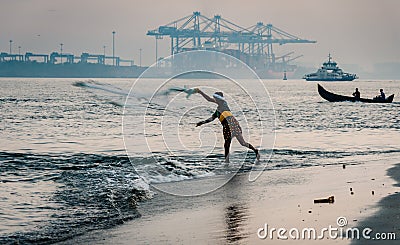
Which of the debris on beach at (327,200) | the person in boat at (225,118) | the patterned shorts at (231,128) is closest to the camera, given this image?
the debris on beach at (327,200)

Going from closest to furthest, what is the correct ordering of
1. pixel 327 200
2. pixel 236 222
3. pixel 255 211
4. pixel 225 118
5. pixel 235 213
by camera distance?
pixel 236 222
pixel 235 213
pixel 255 211
pixel 327 200
pixel 225 118

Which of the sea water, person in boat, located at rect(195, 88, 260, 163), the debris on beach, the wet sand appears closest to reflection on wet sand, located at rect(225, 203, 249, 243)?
the wet sand

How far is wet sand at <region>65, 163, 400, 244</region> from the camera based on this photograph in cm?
944

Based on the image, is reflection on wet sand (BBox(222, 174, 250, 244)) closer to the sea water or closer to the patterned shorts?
the sea water

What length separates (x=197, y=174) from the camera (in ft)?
54.7

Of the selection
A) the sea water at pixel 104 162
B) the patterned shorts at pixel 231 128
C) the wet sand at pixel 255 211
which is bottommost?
the sea water at pixel 104 162

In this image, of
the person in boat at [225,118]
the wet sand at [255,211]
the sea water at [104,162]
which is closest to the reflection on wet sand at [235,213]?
the wet sand at [255,211]

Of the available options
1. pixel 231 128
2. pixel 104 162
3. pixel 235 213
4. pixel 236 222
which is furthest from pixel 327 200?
pixel 104 162

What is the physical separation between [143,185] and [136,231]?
470 cm

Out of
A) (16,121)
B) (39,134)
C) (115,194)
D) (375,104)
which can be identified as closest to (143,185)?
(115,194)

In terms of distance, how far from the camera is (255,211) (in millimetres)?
11164

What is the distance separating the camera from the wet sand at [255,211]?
944 centimetres

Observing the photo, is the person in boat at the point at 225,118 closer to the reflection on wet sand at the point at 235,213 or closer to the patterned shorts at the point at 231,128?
the patterned shorts at the point at 231,128

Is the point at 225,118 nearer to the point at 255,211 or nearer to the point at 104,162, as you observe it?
the point at 104,162
